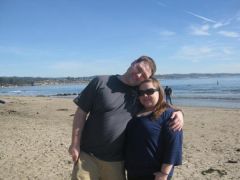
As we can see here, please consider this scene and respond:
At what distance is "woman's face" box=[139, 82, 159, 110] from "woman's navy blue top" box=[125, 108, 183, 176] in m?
0.11

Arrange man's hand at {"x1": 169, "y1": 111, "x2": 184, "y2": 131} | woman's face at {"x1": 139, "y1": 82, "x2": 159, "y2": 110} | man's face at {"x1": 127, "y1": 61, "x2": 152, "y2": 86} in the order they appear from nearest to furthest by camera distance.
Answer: man's hand at {"x1": 169, "y1": 111, "x2": 184, "y2": 131} < woman's face at {"x1": 139, "y1": 82, "x2": 159, "y2": 110} < man's face at {"x1": 127, "y1": 61, "x2": 152, "y2": 86}

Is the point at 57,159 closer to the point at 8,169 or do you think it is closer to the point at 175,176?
the point at 8,169

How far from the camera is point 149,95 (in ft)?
10.6

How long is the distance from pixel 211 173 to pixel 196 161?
97cm

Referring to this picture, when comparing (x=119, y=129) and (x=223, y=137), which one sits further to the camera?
(x=223, y=137)

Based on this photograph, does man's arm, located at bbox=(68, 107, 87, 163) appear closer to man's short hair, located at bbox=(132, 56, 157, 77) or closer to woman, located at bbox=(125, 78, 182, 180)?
woman, located at bbox=(125, 78, 182, 180)

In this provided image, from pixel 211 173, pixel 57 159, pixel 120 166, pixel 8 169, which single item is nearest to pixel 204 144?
pixel 211 173

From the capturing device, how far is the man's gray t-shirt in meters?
3.47

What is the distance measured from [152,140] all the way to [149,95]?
38 cm

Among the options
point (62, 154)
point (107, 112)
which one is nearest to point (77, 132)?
point (107, 112)

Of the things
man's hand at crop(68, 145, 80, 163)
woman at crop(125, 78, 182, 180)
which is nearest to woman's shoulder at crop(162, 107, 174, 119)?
woman at crop(125, 78, 182, 180)

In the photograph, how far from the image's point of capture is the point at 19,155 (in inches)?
337

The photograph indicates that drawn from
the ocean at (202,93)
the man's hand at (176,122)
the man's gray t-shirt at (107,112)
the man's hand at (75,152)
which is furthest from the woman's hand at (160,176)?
the ocean at (202,93)

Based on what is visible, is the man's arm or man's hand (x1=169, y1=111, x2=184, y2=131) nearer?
man's hand (x1=169, y1=111, x2=184, y2=131)
